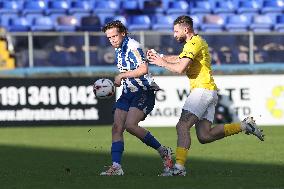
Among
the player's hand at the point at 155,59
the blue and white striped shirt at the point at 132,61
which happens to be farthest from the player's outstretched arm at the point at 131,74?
the player's hand at the point at 155,59

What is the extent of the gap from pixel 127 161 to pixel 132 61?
100 inches

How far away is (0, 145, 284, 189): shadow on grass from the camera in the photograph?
1011 centimetres

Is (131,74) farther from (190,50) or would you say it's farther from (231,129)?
(231,129)

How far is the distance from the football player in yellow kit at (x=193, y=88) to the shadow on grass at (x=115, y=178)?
0.41 metres

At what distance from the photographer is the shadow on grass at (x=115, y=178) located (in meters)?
10.1

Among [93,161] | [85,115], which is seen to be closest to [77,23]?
[85,115]

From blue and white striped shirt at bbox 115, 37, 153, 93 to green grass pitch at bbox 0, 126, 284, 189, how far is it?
41.5 inches

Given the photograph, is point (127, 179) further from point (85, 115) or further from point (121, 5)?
point (121, 5)

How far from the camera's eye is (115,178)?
10891 mm

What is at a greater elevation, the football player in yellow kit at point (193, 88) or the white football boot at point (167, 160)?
the football player in yellow kit at point (193, 88)

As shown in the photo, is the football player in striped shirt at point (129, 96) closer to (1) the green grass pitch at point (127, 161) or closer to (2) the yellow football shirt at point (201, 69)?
(1) the green grass pitch at point (127, 161)

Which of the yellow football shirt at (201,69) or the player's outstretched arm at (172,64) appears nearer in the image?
the player's outstretched arm at (172,64)

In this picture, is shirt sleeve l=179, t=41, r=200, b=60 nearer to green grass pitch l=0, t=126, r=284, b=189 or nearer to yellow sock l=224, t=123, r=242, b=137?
yellow sock l=224, t=123, r=242, b=137

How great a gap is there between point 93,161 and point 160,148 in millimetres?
2322
